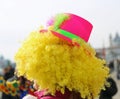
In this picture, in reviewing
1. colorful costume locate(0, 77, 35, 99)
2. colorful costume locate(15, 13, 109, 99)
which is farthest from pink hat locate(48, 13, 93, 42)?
colorful costume locate(0, 77, 35, 99)

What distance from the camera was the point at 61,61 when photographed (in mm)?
3498

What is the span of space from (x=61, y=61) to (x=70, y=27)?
308 mm

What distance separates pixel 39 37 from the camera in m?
3.56

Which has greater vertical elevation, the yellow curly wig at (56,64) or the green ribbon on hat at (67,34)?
the green ribbon on hat at (67,34)

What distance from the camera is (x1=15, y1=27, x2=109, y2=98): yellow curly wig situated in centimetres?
346

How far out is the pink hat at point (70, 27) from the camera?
3559mm

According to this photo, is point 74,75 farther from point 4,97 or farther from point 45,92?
point 4,97

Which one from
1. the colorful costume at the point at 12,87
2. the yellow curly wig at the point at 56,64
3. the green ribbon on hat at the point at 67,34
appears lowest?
the colorful costume at the point at 12,87

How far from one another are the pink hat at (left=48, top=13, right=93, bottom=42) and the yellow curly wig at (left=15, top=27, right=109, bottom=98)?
0.05 metres

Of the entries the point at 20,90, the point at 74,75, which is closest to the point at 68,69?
the point at 74,75

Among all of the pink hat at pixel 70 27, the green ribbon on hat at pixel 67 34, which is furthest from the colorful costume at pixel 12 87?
the green ribbon on hat at pixel 67 34

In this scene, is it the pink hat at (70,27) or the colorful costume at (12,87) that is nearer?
the pink hat at (70,27)

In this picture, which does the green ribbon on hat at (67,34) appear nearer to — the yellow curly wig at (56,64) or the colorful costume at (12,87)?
the yellow curly wig at (56,64)

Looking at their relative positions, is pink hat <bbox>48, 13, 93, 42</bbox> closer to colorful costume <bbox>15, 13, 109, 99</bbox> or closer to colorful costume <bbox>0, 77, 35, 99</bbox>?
colorful costume <bbox>15, 13, 109, 99</bbox>
